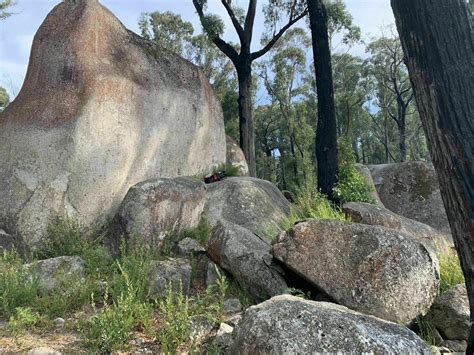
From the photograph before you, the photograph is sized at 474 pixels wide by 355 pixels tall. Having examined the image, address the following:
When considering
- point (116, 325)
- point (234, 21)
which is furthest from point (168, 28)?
point (116, 325)

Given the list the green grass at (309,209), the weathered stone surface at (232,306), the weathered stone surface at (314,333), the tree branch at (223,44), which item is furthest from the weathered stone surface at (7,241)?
the tree branch at (223,44)

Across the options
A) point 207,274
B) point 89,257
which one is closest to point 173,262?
point 207,274

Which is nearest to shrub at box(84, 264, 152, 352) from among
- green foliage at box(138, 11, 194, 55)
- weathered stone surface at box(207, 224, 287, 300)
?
weathered stone surface at box(207, 224, 287, 300)

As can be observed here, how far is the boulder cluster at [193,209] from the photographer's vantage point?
13.9 feet

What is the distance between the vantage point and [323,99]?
11.5 m

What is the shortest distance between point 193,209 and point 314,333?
16.8 ft

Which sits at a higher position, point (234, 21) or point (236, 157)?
point (234, 21)

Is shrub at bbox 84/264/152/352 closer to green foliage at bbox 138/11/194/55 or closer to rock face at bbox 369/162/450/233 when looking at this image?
rock face at bbox 369/162/450/233

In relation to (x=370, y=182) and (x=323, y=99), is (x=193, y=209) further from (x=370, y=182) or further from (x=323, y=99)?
(x=370, y=182)

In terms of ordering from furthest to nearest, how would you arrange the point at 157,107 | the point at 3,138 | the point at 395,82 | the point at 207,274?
the point at 395,82
the point at 157,107
the point at 3,138
the point at 207,274

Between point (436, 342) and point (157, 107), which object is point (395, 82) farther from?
point (436, 342)

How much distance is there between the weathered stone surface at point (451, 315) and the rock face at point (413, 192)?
20.2 ft

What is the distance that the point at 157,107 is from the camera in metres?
9.64

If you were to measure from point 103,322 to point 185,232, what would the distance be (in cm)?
377
